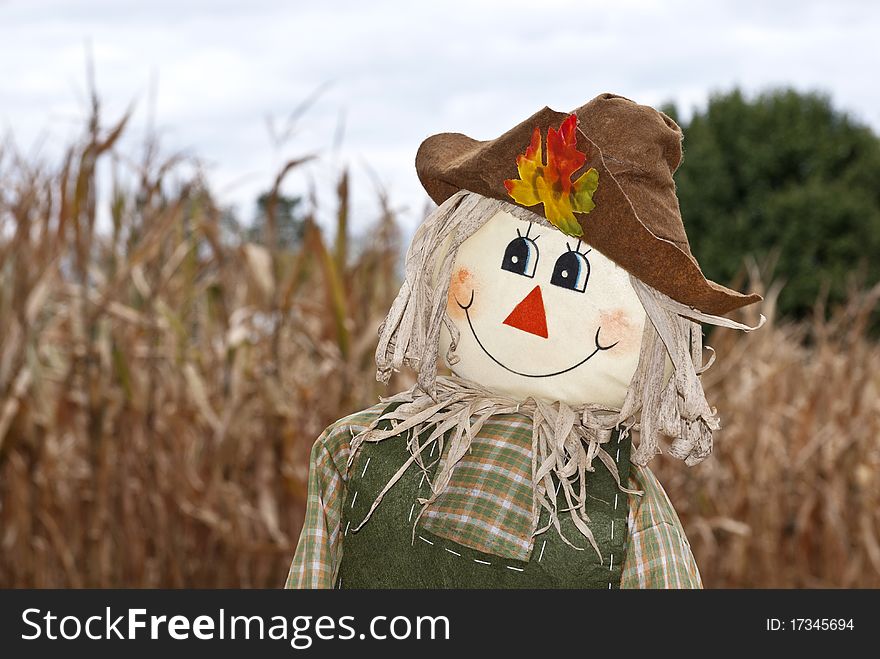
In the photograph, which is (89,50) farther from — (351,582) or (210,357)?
(351,582)

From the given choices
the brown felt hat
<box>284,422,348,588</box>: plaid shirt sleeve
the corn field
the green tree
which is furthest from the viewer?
the green tree

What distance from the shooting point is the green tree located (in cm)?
962

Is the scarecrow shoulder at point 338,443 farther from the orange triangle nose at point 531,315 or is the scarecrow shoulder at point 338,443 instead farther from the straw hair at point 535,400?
the orange triangle nose at point 531,315

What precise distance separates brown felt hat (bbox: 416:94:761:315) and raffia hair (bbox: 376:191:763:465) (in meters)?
0.02

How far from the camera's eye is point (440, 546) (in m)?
0.97

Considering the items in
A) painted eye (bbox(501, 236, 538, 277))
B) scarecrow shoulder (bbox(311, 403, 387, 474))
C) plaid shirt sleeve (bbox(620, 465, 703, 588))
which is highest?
painted eye (bbox(501, 236, 538, 277))

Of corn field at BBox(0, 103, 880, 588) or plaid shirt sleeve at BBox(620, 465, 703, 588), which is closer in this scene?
plaid shirt sleeve at BBox(620, 465, 703, 588)

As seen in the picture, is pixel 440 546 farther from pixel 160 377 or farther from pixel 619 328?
pixel 160 377

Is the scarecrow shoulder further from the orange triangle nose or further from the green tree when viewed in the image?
the green tree

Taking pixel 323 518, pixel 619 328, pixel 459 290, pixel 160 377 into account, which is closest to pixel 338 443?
pixel 323 518

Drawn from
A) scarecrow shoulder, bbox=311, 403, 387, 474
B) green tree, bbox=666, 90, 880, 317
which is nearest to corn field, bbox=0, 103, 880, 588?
scarecrow shoulder, bbox=311, 403, 387, 474

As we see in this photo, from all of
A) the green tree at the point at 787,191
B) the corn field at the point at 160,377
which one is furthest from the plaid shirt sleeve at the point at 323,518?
the green tree at the point at 787,191

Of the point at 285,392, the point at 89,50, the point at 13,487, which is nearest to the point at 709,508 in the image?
the point at 285,392

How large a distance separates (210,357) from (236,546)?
40 cm
